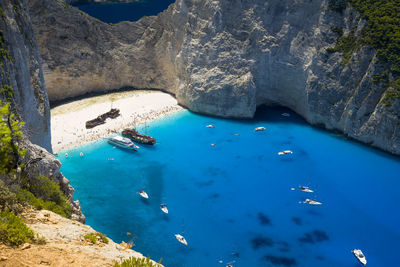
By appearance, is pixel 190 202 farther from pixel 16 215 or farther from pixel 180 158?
pixel 16 215

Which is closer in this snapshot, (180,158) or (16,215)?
(16,215)

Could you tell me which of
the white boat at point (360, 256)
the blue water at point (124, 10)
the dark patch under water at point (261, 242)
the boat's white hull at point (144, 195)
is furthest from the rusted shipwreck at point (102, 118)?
the white boat at point (360, 256)

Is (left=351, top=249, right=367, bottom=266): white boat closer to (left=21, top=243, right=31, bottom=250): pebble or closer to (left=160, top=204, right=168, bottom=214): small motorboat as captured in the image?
(left=160, top=204, right=168, bottom=214): small motorboat

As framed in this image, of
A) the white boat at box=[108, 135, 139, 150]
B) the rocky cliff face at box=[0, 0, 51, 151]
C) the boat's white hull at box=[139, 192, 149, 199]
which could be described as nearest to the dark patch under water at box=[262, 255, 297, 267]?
the boat's white hull at box=[139, 192, 149, 199]

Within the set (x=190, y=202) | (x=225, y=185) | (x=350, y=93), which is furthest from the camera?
(x=350, y=93)

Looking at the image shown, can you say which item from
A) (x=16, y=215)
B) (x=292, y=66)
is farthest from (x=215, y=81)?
(x=16, y=215)

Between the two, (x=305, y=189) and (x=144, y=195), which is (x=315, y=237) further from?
(x=144, y=195)

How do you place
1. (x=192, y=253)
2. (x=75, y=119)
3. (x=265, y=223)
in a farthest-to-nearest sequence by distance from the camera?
1. (x=75, y=119)
2. (x=265, y=223)
3. (x=192, y=253)

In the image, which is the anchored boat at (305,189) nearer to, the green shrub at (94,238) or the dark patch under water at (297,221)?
the dark patch under water at (297,221)
